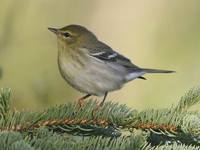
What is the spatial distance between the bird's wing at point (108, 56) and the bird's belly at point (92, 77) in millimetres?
79

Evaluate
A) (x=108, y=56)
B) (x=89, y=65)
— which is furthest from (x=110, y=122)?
(x=108, y=56)

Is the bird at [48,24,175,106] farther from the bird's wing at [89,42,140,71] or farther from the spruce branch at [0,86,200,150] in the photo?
the spruce branch at [0,86,200,150]

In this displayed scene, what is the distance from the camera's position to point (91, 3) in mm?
5484

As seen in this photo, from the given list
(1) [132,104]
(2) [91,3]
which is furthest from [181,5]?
(1) [132,104]

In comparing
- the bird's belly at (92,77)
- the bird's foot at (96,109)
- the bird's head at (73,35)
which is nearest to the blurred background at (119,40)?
the bird's belly at (92,77)

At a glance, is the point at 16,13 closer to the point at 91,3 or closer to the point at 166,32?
the point at 91,3

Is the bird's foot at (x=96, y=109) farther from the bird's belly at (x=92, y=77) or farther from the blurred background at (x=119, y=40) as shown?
the blurred background at (x=119, y=40)

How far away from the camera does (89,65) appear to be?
4055 millimetres

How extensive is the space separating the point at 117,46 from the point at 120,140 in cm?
382

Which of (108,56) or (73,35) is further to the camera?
(108,56)

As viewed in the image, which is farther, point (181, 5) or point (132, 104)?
A: point (181, 5)

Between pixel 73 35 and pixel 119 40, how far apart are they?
1.69 m

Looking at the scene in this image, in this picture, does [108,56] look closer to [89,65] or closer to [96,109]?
[89,65]

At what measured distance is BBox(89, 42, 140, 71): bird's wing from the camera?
4.25 m
